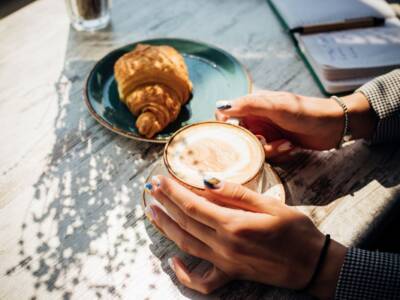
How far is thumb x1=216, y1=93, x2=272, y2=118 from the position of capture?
0.96m

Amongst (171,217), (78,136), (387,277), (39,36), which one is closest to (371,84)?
(387,277)

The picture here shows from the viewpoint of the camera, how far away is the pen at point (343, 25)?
1.38 metres

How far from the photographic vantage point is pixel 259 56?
137cm

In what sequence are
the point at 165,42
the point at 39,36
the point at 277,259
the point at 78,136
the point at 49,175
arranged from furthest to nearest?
the point at 39,36, the point at 165,42, the point at 78,136, the point at 49,175, the point at 277,259

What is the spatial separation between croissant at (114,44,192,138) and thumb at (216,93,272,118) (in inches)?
6.1

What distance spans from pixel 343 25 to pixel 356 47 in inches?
6.3

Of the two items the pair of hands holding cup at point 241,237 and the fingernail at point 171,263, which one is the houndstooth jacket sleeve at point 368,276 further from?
the fingernail at point 171,263

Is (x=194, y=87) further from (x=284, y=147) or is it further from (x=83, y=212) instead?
(x=83, y=212)

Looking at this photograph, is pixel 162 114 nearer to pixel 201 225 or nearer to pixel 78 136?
pixel 78 136

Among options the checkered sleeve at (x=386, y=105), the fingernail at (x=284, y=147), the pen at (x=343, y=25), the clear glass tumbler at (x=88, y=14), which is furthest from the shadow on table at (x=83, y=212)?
the pen at (x=343, y=25)

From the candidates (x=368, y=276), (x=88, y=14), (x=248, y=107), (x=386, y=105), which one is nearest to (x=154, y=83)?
(x=248, y=107)

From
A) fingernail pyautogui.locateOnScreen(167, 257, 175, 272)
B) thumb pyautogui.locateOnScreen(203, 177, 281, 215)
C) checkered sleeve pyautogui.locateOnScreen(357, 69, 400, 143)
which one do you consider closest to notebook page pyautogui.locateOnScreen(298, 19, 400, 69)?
checkered sleeve pyautogui.locateOnScreen(357, 69, 400, 143)

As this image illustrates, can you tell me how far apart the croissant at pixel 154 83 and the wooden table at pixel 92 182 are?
0.10 meters

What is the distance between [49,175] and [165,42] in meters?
0.60
